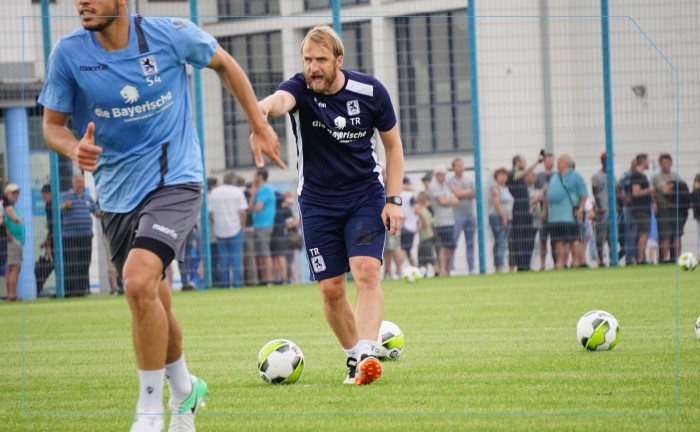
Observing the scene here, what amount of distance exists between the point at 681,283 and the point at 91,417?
36.6ft

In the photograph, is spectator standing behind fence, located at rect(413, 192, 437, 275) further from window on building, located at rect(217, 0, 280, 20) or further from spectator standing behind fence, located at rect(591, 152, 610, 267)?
window on building, located at rect(217, 0, 280, 20)

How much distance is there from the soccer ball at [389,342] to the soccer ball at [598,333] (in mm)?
1426

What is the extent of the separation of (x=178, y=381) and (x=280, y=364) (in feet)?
5.72

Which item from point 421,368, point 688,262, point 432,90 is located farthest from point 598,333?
point 432,90

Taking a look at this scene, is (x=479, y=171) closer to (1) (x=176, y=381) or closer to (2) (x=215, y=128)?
(2) (x=215, y=128)

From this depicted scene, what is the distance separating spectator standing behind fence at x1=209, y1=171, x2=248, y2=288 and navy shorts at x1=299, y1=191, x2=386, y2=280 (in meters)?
12.1

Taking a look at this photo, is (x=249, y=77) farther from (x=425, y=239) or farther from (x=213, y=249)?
(x=425, y=239)

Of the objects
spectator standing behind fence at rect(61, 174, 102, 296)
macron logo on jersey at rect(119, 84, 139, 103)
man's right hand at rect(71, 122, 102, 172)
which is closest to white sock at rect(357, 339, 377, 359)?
macron logo on jersey at rect(119, 84, 139, 103)

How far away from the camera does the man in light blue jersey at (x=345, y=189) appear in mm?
7680

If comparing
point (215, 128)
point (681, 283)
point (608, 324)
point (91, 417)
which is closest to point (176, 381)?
point (91, 417)

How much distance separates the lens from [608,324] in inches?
345

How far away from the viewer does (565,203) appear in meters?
20.2

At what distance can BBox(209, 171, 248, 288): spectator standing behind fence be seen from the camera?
1984 cm

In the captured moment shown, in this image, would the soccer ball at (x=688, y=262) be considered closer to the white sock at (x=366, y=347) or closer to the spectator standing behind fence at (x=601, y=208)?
the spectator standing behind fence at (x=601, y=208)
